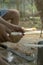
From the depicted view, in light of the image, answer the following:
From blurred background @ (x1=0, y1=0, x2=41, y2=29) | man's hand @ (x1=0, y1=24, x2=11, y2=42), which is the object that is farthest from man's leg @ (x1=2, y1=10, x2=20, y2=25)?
blurred background @ (x1=0, y1=0, x2=41, y2=29)

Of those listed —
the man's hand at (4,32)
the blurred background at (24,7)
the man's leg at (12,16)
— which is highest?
the man's hand at (4,32)

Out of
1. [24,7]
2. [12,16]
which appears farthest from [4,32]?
[24,7]

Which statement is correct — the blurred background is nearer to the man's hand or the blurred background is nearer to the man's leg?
the man's leg

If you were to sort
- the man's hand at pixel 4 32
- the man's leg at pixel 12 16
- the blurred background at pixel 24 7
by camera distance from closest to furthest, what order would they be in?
the man's hand at pixel 4 32 < the man's leg at pixel 12 16 < the blurred background at pixel 24 7

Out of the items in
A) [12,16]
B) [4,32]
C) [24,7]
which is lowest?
[24,7]

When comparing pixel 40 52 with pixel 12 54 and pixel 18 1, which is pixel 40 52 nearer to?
pixel 12 54

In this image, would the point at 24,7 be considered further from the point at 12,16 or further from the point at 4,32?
the point at 4,32

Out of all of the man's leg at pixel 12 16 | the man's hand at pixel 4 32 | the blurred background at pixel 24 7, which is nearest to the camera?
the man's hand at pixel 4 32

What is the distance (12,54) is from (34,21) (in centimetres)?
216

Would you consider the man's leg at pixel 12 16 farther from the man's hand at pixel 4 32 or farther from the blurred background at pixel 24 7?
the blurred background at pixel 24 7

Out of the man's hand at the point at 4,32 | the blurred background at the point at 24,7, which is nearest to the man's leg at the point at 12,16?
the man's hand at the point at 4,32

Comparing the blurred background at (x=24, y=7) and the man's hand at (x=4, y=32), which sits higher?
the man's hand at (x=4, y=32)

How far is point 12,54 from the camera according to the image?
153 centimetres

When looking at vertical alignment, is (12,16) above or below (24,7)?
above
